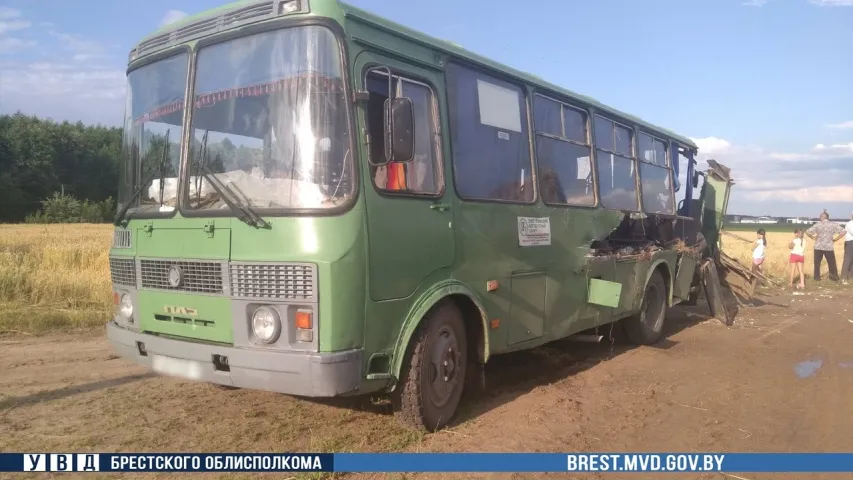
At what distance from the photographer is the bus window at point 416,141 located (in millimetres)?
4195

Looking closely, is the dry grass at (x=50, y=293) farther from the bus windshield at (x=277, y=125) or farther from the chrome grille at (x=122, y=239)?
the bus windshield at (x=277, y=125)

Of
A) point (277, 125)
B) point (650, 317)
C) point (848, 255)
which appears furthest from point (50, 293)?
point (848, 255)

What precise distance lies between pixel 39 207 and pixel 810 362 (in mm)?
52332

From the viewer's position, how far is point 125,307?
4965 mm

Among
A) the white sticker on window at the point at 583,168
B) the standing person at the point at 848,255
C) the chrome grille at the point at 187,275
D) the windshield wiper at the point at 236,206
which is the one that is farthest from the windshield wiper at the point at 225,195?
the standing person at the point at 848,255

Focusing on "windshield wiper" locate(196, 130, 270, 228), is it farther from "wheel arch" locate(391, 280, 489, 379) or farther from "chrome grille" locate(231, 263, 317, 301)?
"wheel arch" locate(391, 280, 489, 379)

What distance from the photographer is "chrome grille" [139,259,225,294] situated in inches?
166

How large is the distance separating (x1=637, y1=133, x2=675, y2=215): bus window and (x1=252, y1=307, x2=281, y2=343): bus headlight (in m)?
6.53

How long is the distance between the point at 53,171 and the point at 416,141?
54.0 meters

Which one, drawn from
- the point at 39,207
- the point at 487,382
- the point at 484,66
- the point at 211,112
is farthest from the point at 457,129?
the point at 39,207

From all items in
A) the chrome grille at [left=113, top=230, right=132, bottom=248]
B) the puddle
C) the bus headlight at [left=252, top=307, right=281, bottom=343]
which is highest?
the chrome grille at [left=113, top=230, right=132, bottom=248]

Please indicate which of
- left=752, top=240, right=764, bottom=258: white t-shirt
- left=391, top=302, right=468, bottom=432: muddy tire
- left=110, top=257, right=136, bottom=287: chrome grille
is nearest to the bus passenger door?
left=391, top=302, right=468, bottom=432: muddy tire

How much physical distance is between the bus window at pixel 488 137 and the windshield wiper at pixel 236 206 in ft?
5.73

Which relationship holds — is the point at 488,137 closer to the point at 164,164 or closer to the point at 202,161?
the point at 202,161
